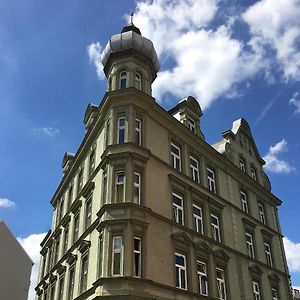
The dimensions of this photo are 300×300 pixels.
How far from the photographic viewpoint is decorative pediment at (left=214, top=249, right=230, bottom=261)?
71.2 feet

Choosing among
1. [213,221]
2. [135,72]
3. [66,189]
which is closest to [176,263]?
[213,221]

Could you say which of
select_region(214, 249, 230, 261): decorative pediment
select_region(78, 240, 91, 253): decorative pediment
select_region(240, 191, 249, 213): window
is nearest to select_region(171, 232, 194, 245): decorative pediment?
select_region(214, 249, 230, 261): decorative pediment

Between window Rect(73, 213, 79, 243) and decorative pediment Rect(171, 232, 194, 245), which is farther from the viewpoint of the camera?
window Rect(73, 213, 79, 243)

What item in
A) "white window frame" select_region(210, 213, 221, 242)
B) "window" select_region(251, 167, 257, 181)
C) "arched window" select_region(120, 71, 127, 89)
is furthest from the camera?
"window" select_region(251, 167, 257, 181)

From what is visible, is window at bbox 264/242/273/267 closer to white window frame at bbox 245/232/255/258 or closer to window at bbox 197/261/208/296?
white window frame at bbox 245/232/255/258

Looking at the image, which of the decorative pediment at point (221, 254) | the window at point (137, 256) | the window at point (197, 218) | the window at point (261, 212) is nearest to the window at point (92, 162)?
the window at point (197, 218)

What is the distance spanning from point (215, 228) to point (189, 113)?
303 inches

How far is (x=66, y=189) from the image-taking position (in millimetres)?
28969

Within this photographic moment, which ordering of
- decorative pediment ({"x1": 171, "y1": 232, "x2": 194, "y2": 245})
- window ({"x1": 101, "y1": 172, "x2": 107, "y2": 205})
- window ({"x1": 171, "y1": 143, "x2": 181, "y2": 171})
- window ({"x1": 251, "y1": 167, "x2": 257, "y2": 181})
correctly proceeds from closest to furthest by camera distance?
window ({"x1": 101, "y1": 172, "x2": 107, "y2": 205}), decorative pediment ({"x1": 171, "y1": 232, "x2": 194, "y2": 245}), window ({"x1": 171, "y1": 143, "x2": 181, "y2": 171}), window ({"x1": 251, "y1": 167, "x2": 257, "y2": 181})

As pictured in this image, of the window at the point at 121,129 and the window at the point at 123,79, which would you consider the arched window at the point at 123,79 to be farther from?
the window at the point at 121,129

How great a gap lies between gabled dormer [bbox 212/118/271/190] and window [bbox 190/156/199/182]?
395cm

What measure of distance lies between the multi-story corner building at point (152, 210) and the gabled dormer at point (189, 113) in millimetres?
75

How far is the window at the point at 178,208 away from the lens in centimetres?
2061

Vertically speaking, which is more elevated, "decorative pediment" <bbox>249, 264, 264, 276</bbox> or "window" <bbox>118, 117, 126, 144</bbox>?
"window" <bbox>118, 117, 126, 144</bbox>
